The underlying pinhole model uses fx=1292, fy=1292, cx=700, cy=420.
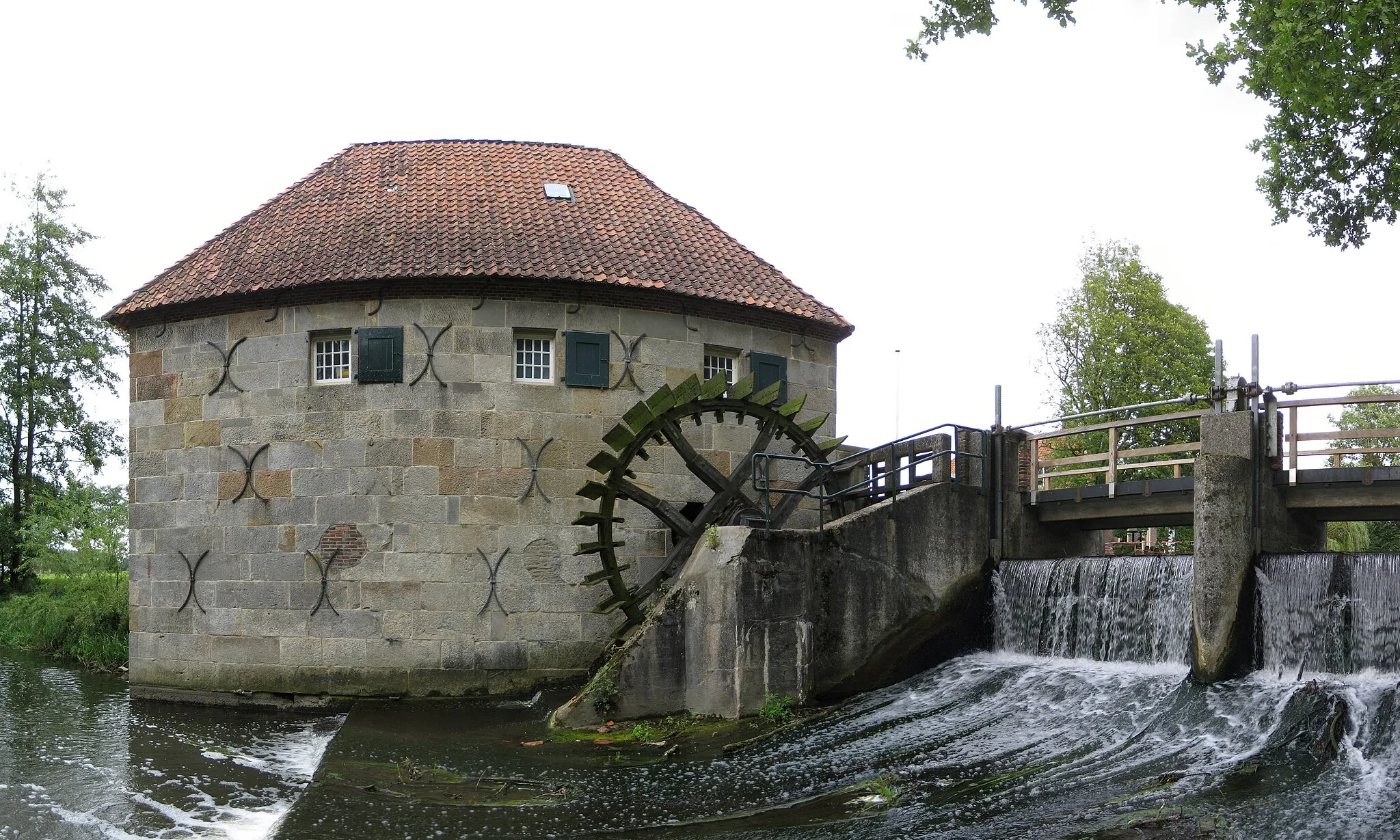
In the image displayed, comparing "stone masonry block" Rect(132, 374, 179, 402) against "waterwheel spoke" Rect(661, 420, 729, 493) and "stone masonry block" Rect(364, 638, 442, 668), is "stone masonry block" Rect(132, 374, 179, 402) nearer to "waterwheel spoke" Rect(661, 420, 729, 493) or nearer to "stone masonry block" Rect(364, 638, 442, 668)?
"stone masonry block" Rect(364, 638, 442, 668)

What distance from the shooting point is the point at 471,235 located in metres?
16.9

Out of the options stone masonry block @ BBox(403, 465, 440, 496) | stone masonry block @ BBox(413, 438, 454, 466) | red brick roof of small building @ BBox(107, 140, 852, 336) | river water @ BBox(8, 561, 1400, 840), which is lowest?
river water @ BBox(8, 561, 1400, 840)

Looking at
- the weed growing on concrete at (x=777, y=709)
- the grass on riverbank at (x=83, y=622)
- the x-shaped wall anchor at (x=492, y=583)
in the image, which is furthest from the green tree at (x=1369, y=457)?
Answer: the grass on riverbank at (x=83, y=622)

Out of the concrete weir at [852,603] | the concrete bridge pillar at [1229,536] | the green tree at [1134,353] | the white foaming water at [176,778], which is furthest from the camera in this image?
the green tree at [1134,353]

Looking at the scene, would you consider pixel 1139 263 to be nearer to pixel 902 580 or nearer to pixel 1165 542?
pixel 1165 542

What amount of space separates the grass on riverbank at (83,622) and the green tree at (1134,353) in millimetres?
21131

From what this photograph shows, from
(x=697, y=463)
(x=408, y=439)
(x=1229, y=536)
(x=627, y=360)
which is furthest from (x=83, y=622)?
(x=1229, y=536)

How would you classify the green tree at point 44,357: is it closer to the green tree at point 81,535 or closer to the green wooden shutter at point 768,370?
the green tree at point 81,535

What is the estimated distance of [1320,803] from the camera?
28.5ft

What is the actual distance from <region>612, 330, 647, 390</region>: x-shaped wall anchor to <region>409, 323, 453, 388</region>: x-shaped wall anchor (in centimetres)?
214

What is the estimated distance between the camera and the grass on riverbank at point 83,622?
22938 mm

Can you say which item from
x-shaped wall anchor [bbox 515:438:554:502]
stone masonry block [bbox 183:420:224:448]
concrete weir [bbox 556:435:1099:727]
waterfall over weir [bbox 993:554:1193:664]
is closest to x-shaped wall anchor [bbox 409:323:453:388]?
x-shaped wall anchor [bbox 515:438:554:502]

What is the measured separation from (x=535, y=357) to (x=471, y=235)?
6.21ft

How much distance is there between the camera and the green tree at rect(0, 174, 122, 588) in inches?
1288
